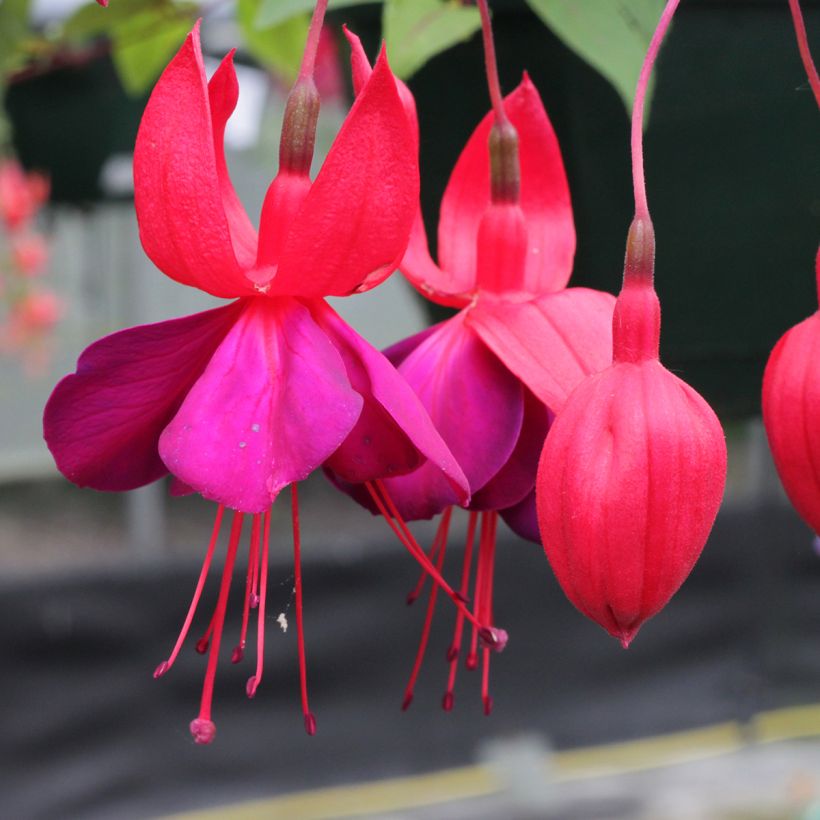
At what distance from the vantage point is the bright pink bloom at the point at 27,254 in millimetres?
2070

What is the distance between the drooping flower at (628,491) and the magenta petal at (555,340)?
Result: 25 mm

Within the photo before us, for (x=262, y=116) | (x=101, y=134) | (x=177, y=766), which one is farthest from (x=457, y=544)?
(x=101, y=134)

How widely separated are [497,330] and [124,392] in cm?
8

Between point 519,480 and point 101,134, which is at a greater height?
point 101,134

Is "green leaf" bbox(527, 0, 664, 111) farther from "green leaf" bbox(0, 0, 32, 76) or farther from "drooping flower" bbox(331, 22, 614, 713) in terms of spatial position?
"green leaf" bbox(0, 0, 32, 76)

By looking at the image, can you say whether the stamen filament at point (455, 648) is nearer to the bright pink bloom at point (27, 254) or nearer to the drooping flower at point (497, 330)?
the drooping flower at point (497, 330)

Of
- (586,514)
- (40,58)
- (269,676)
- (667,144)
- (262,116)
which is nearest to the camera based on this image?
(586,514)

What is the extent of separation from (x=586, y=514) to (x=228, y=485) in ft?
0.23

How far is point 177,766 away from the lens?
2.10m

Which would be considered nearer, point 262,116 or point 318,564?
point 262,116

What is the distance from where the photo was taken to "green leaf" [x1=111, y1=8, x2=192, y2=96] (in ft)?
1.94

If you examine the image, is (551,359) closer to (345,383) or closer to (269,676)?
(345,383)

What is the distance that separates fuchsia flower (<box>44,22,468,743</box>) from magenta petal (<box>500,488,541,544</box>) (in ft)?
0.15

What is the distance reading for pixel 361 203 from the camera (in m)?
0.20
